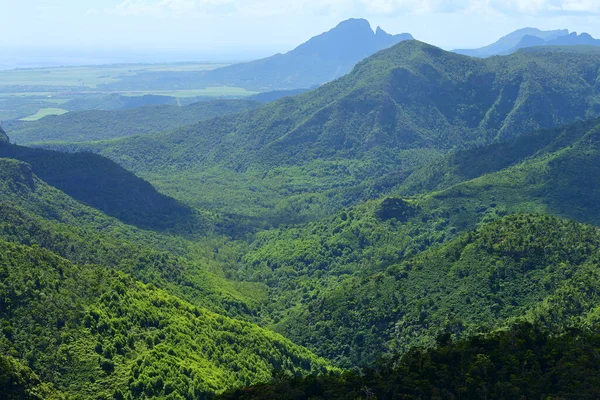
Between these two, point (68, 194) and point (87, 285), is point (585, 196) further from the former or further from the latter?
point (68, 194)

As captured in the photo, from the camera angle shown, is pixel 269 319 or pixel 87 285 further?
pixel 269 319

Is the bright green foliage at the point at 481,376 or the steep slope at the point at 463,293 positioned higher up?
the bright green foliage at the point at 481,376

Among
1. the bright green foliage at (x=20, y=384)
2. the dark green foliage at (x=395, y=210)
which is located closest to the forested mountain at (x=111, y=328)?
the bright green foliage at (x=20, y=384)

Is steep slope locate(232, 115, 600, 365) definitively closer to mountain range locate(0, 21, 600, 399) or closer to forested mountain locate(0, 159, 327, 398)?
mountain range locate(0, 21, 600, 399)

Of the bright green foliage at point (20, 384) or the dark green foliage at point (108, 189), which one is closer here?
the bright green foliage at point (20, 384)

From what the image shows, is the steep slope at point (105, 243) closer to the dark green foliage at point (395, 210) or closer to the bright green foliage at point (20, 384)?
the dark green foliage at point (395, 210)

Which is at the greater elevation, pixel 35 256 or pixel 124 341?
pixel 35 256

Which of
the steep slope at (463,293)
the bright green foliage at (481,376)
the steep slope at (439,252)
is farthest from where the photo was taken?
the steep slope at (439,252)

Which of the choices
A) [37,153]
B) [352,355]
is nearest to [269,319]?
[352,355]
